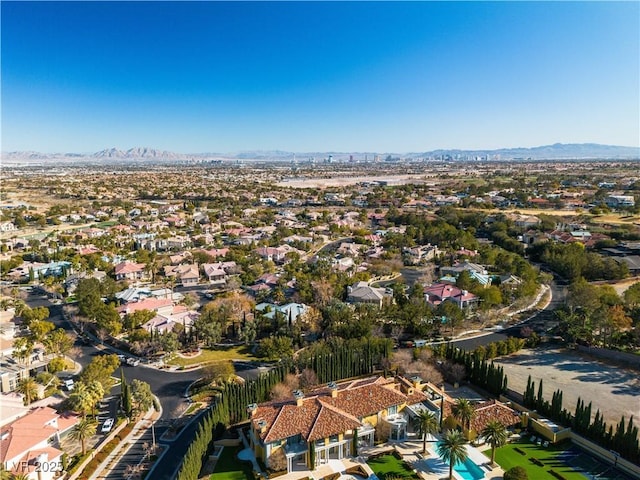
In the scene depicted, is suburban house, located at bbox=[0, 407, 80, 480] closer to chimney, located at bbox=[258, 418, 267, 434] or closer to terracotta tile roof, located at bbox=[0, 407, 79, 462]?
terracotta tile roof, located at bbox=[0, 407, 79, 462]

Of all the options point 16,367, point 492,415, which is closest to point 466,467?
point 492,415

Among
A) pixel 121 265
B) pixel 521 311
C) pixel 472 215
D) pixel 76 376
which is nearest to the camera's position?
pixel 76 376

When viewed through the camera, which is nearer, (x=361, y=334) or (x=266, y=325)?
(x=361, y=334)

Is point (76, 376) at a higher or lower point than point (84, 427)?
lower

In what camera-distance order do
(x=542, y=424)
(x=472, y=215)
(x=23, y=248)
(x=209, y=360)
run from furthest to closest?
(x=472, y=215) → (x=23, y=248) → (x=209, y=360) → (x=542, y=424)

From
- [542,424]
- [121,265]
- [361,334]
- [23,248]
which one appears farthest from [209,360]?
[23,248]

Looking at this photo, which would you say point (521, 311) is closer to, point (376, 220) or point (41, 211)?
point (376, 220)

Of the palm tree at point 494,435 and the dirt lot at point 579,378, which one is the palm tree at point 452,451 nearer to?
the palm tree at point 494,435

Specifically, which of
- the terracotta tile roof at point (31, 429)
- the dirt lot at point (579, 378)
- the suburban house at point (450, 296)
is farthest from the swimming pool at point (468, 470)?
the suburban house at point (450, 296)
